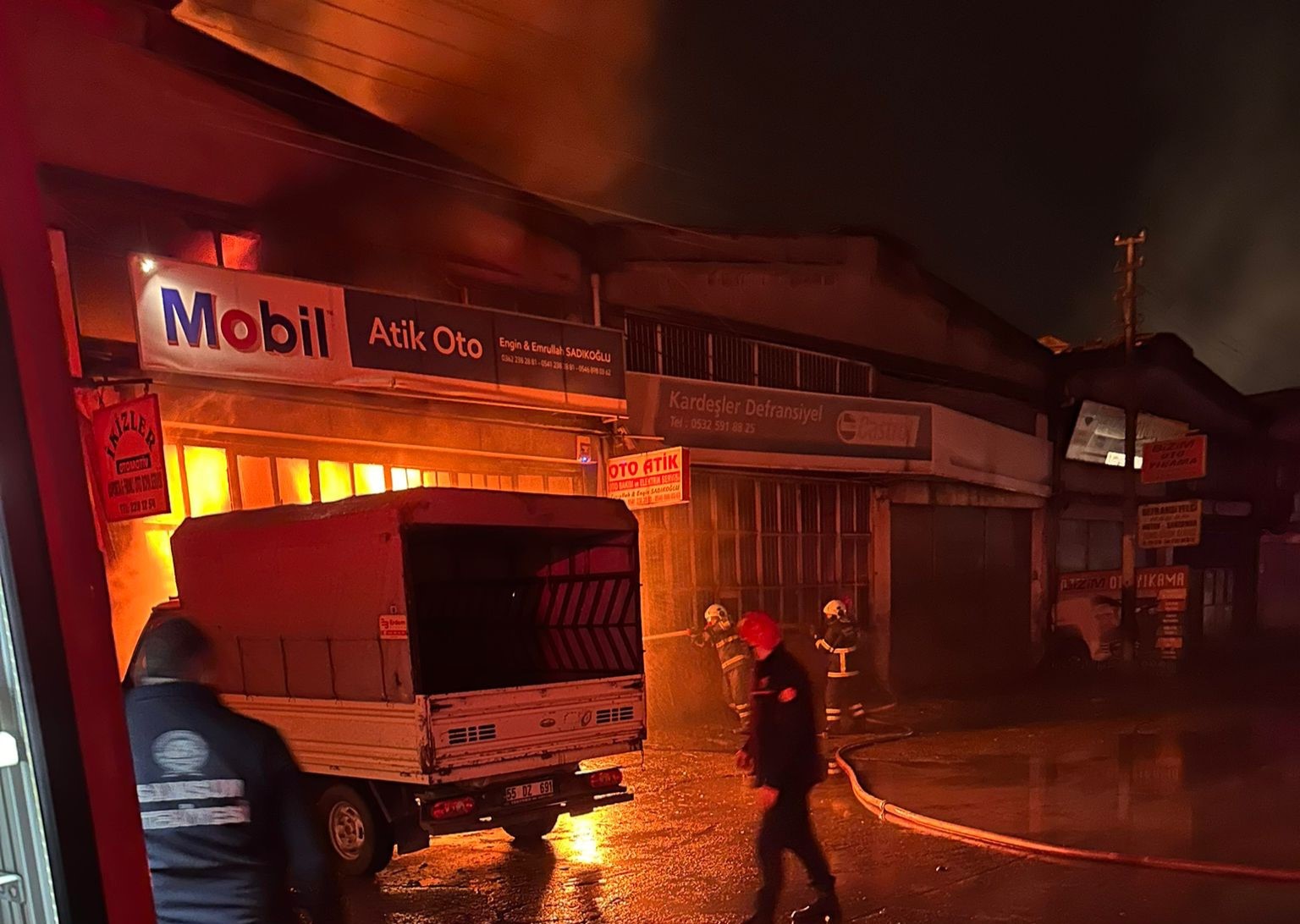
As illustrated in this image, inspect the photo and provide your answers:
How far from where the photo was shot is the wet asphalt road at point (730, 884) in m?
5.29

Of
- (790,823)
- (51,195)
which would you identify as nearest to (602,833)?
(790,823)

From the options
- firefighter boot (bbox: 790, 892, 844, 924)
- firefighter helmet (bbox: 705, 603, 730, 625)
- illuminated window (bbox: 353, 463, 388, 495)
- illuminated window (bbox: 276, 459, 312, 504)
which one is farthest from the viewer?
firefighter helmet (bbox: 705, 603, 730, 625)

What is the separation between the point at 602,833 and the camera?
713 centimetres

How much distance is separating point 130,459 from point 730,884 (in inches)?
235

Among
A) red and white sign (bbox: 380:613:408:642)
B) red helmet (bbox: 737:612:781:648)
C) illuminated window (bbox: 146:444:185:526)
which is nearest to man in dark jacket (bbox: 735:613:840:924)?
red helmet (bbox: 737:612:781:648)

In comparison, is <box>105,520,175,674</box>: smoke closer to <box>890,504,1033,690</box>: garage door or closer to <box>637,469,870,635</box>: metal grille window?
<box>637,469,870,635</box>: metal grille window

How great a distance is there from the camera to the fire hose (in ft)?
18.5

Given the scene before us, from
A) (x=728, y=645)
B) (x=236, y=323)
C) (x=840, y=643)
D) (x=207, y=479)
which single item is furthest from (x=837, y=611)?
(x=236, y=323)

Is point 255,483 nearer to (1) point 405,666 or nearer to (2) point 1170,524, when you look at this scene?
(1) point 405,666

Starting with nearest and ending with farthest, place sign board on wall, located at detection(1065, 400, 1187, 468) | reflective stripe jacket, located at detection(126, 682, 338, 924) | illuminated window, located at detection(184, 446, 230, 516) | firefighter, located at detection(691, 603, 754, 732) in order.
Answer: reflective stripe jacket, located at detection(126, 682, 338, 924) < illuminated window, located at detection(184, 446, 230, 516) < firefighter, located at detection(691, 603, 754, 732) < sign board on wall, located at detection(1065, 400, 1187, 468)

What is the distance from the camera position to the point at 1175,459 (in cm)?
1859

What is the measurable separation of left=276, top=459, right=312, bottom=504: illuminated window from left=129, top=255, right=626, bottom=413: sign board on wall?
41.1 inches

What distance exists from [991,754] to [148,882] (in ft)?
31.9

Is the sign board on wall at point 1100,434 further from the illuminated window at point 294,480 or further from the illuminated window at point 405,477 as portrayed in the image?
the illuminated window at point 294,480
